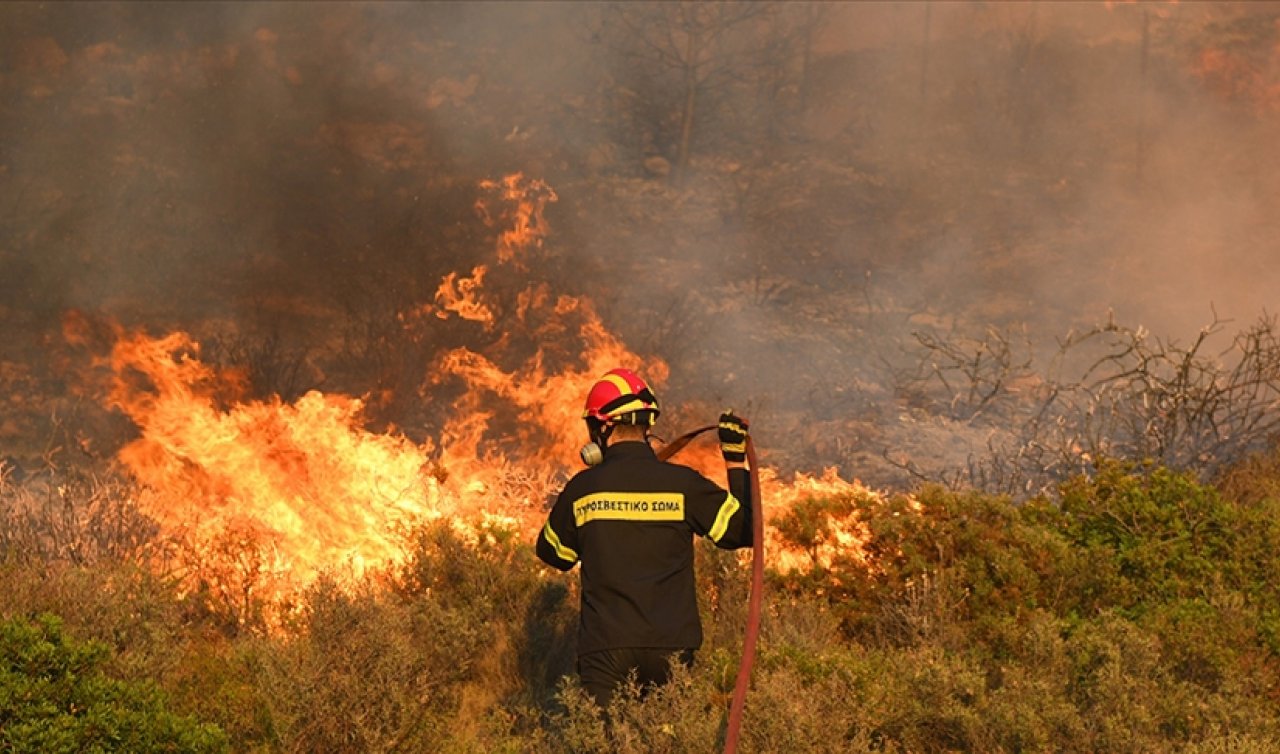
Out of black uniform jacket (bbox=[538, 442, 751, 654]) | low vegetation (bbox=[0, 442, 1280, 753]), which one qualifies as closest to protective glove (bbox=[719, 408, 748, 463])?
black uniform jacket (bbox=[538, 442, 751, 654])

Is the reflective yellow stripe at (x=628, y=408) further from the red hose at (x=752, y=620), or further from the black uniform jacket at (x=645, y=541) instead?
the red hose at (x=752, y=620)

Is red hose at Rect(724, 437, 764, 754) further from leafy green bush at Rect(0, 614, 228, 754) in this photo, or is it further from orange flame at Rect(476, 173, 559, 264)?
orange flame at Rect(476, 173, 559, 264)

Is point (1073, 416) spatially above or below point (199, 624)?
above

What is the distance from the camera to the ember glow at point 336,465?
399 inches

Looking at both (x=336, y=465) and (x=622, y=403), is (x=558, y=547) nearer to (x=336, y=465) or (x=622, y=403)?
(x=622, y=403)

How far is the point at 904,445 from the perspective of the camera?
1341cm

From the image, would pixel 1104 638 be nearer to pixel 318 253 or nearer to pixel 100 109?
pixel 318 253

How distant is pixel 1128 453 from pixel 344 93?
1393cm

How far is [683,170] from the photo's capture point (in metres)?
22.4

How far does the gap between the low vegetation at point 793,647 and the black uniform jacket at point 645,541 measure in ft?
0.93

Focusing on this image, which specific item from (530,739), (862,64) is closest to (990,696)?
(530,739)

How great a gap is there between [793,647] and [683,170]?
15571 mm

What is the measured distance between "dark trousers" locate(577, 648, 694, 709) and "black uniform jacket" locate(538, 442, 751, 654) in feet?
0.19

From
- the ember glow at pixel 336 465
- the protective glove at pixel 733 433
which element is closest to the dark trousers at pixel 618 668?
the protective glove at pixel 733 433
